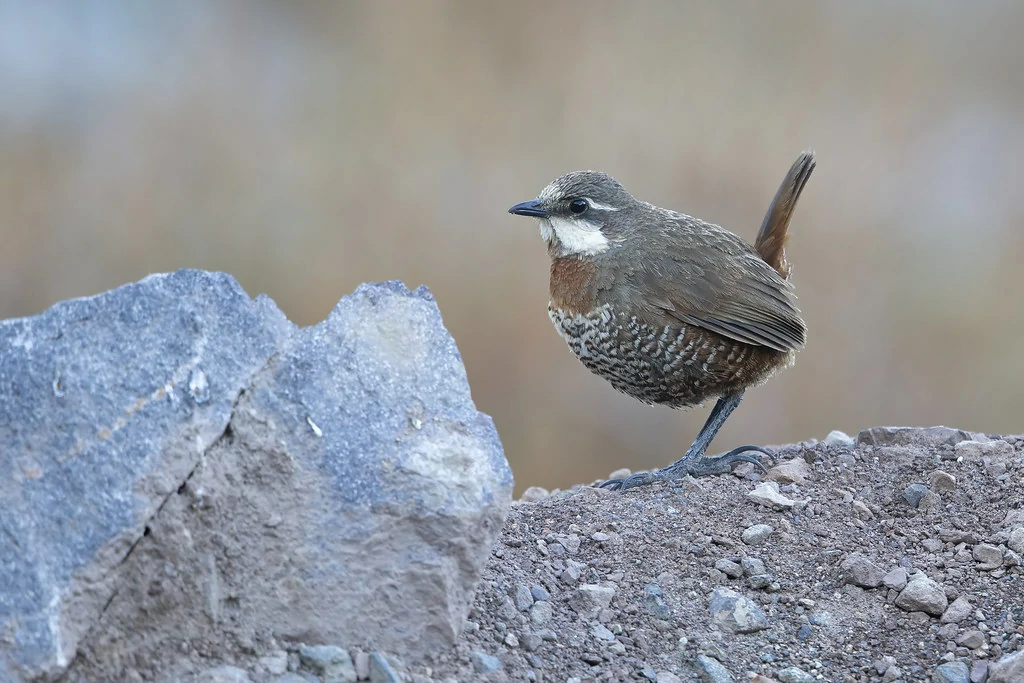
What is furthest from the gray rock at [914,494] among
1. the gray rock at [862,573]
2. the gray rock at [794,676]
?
the gray rock at [794,676]

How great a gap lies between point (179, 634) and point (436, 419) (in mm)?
868

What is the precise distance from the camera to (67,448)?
2613mm

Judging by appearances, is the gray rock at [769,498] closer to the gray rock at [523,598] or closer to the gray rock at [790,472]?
the gray rock at [790,472]

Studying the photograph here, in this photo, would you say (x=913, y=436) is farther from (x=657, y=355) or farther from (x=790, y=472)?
(x=657, y=355)

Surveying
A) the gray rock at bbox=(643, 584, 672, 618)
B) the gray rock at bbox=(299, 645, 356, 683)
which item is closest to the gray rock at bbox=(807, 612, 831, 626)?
the gray rock at bbox=(643, 584, 672, 618)

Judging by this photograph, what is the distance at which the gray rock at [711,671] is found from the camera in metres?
3.18

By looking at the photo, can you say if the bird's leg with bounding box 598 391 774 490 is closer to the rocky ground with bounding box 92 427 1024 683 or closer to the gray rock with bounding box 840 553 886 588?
the rocky ground with bounding box 92 427 1024 683

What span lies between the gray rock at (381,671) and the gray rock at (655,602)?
3.46 ft

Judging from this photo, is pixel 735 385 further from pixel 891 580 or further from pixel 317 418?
pixel 317 418

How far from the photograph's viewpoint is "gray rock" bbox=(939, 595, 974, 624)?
11.4ft

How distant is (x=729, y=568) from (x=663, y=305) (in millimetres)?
1429

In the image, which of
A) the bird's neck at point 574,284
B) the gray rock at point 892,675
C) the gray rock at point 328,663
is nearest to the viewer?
the gray rock at point 328,663

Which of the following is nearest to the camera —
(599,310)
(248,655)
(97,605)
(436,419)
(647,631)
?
(97,605)

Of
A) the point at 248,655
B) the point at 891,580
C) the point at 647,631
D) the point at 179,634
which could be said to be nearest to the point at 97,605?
the point at 179,634
